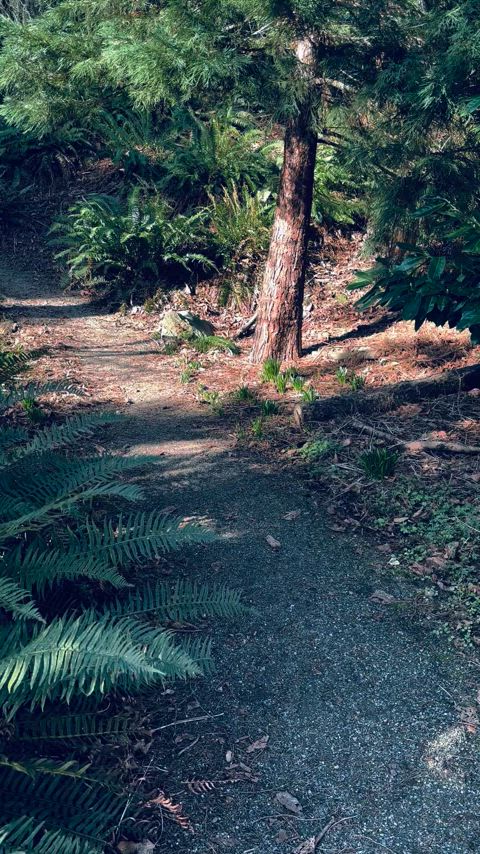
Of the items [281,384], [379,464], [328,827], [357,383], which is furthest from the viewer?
[281,384]

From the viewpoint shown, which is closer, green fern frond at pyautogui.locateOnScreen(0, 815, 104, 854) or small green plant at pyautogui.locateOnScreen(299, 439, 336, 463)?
green fern frond at pyautogui.locateOnScreen(0, 815, 104, 854)

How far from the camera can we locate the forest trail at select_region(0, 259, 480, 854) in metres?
2.46

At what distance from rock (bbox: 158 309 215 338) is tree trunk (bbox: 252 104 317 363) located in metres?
1.19

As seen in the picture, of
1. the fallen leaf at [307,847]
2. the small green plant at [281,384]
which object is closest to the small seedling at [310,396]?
the small green plant at [281,384]

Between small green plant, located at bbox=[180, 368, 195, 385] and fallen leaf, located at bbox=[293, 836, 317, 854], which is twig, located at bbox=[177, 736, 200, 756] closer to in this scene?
fallen leaf, located at bbox=[293, 836, 317, 854]

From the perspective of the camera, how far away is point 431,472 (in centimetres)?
465

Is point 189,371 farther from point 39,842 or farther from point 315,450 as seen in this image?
point 39,842

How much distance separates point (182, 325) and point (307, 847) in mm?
6603

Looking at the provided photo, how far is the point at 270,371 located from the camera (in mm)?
6734

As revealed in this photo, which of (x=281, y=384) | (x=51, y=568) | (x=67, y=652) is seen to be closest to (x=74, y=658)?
(x=67, y=652)

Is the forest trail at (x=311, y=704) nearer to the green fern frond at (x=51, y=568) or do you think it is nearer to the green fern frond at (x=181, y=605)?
the green fern frond at (x=181, y=605)

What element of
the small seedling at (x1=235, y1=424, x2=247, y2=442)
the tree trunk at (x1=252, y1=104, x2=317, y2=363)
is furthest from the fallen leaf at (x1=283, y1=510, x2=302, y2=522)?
the tree trunk at (x1=252, y1=104, x2=317, y2=363)

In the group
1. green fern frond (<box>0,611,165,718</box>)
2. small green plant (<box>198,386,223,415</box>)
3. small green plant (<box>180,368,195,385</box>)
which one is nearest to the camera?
green fern frond (<box>0,611,165,718</box>)

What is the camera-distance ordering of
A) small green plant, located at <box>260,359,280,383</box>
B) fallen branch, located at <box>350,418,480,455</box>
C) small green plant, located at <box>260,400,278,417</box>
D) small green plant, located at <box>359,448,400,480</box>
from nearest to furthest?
small green plant, located at <box>359,448,400,480</box> < fallen branch, located at <box>350,418,480,455</box> < small green plant, located at <box>260,400,278,417</box> < small green plant, located at <box>260,359,280,383</box>
